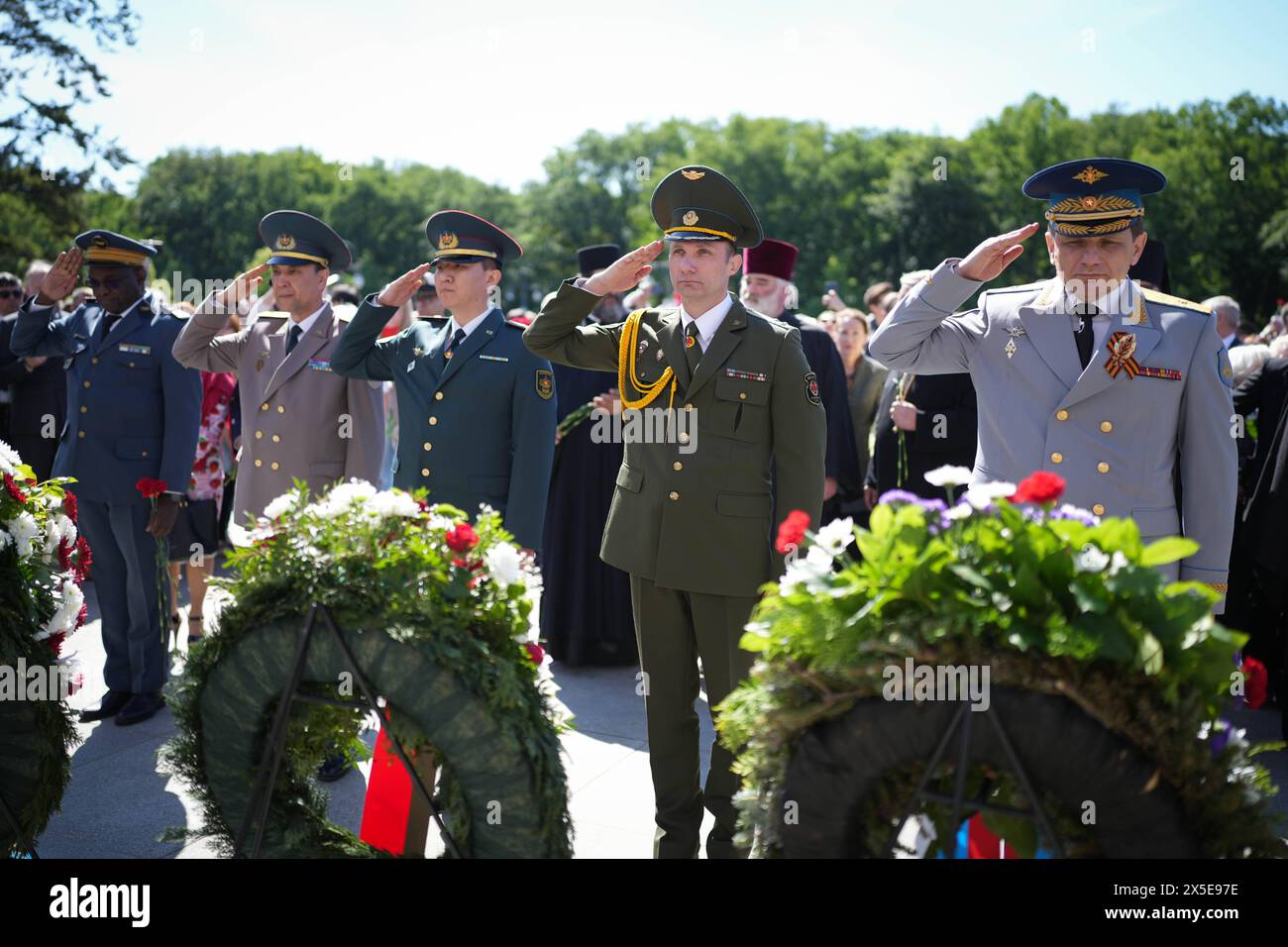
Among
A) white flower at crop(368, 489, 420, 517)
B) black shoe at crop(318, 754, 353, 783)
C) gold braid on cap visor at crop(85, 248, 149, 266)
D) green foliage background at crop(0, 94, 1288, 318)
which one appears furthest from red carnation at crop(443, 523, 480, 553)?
green foliage background at crop(0, 94, 1288, 318)

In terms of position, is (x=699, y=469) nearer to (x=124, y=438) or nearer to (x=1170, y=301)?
(x=1170, y=301)

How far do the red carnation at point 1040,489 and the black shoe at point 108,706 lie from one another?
17.5 ft

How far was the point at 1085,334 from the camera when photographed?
373 cm

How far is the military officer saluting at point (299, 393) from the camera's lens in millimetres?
5461

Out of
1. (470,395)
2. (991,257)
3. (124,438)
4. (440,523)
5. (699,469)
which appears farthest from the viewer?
(124,438)

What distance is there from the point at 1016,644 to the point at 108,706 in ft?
17.7

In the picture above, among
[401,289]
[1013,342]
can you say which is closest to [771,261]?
[401,289]

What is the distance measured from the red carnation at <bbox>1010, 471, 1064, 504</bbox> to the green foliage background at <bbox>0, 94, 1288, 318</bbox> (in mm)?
44303

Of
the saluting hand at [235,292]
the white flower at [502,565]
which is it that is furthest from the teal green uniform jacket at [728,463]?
the saluting hand at [235,292]

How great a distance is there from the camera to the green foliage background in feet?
161

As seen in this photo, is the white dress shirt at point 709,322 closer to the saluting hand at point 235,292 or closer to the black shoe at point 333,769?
the saluting hand at point 235,292

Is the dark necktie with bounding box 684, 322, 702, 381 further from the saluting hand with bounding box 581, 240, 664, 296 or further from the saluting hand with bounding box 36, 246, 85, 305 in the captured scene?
the saluting hand with bounding box 36, 246, 85, 305
